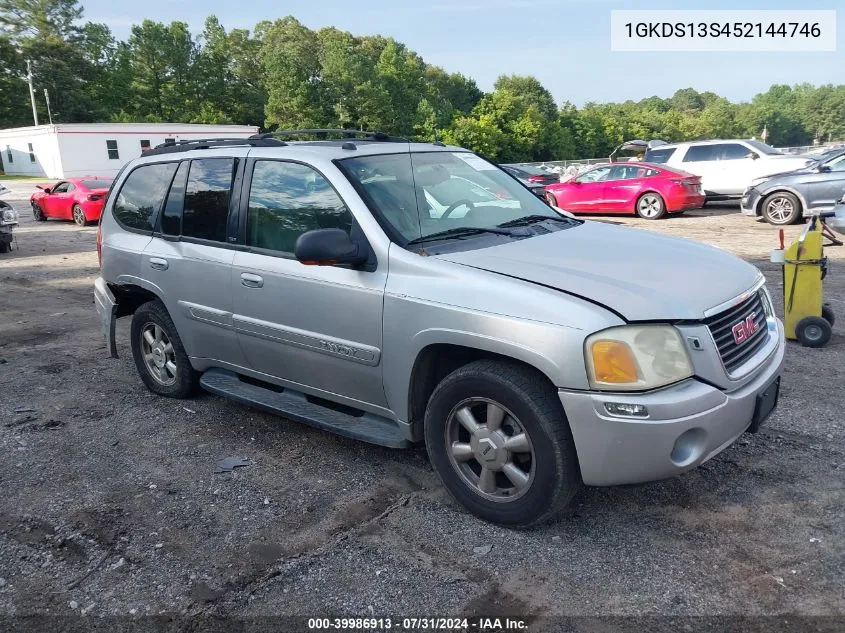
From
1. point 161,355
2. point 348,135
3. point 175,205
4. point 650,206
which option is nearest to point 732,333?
point 348,135

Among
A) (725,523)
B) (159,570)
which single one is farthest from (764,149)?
(159,570)

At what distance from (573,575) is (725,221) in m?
14.7

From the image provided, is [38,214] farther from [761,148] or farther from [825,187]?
[825,187]

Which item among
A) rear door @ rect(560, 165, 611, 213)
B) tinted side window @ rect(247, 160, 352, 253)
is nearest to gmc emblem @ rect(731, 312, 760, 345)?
tinted side window @ rect(247, 160, 352, 253)

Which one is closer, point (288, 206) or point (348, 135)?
point (288, 206)

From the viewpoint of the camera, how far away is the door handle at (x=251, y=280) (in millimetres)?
4220

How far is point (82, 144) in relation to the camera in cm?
4512

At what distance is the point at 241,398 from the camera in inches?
176

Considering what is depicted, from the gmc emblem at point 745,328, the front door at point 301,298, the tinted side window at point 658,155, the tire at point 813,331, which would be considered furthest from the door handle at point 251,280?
the tinted side window at point 658,155

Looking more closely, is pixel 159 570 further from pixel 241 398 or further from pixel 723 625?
pixel 723 625

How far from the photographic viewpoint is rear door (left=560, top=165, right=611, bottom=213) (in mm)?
17531

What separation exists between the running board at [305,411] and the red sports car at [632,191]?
14.0 metres

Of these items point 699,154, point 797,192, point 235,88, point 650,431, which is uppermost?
point 235,88

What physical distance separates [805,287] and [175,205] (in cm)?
516
